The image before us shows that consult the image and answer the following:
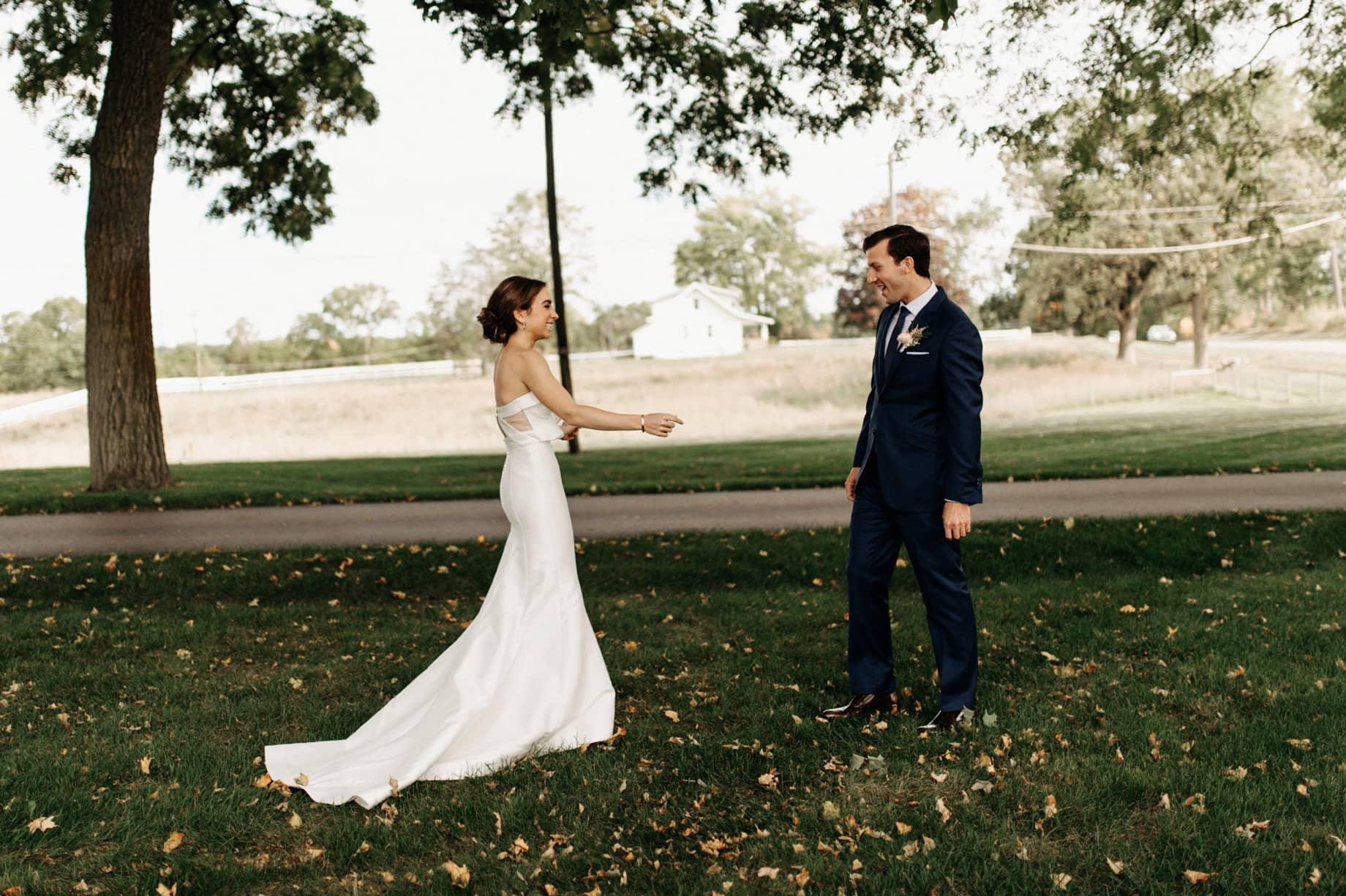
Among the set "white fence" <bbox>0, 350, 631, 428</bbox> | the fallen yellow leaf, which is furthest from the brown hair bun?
"white fence" <bbox>0, 350, 631, 428</bbox>

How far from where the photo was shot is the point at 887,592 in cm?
544

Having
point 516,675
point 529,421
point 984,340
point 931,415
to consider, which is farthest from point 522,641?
point 984,340

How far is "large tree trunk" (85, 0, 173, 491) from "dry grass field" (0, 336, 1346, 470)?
55.5 ft

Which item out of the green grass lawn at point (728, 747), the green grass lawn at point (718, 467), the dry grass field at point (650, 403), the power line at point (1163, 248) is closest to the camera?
the green grass lawn at point (728, 747)

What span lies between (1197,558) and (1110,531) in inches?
33.7

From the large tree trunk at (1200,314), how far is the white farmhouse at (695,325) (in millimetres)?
31927

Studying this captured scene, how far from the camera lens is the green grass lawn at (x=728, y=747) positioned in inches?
157

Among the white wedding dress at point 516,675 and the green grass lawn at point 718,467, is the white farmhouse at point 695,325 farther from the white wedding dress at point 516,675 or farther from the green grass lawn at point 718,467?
the white wedding dress at point 516,675

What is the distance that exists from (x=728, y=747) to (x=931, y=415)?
1.76m

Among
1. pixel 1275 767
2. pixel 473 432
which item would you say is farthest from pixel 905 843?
pixel 473 432

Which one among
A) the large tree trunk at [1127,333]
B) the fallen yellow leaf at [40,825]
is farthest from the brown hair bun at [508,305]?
the large tree trunk at [1127,333]

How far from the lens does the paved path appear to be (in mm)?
11352

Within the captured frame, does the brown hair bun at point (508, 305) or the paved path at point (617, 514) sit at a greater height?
the brown hair bun at point (508, 305)

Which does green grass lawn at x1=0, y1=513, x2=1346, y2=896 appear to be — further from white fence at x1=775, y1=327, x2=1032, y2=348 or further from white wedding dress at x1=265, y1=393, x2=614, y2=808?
white fence at x1=775, y1=327, x2=1032, y2=348
